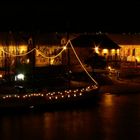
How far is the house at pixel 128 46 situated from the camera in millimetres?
35625

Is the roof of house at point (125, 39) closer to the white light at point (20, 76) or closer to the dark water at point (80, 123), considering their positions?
the white light at point (20, 76)

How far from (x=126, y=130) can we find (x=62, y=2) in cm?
2743

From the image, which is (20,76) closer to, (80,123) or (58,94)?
(58,94)

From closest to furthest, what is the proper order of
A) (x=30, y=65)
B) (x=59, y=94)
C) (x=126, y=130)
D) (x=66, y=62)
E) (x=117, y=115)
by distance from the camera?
1. (x=126, y=130)
2. (x=117, y=115)
3. (x=59, y=94)
4. (x=30, y=65)
5. (x=66, y=62)

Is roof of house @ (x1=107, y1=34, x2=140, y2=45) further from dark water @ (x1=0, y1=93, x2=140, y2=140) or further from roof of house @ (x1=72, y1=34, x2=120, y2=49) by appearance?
dark water @ (x1=0, y1=93, x2=140, y2=140)

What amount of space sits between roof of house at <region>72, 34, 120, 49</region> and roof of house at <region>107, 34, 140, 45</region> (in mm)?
1388

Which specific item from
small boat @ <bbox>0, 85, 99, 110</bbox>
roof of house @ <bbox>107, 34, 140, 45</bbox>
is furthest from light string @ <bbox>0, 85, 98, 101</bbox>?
roof of house @ <bbox>107, 34, 140, 45</bbox>

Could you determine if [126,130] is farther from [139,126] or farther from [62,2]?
[62,2]

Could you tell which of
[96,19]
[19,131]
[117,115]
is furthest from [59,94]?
[96,19]

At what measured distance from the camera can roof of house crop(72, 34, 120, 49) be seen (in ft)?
109

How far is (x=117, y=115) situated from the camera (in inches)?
814

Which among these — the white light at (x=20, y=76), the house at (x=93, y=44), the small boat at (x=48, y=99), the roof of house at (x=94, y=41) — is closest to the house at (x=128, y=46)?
the house at (x=93, y=44)

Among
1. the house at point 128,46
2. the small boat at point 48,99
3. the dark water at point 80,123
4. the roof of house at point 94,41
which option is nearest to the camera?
the dark water at point 80,123

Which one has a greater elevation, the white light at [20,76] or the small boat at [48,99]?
the white light at [20,76]
